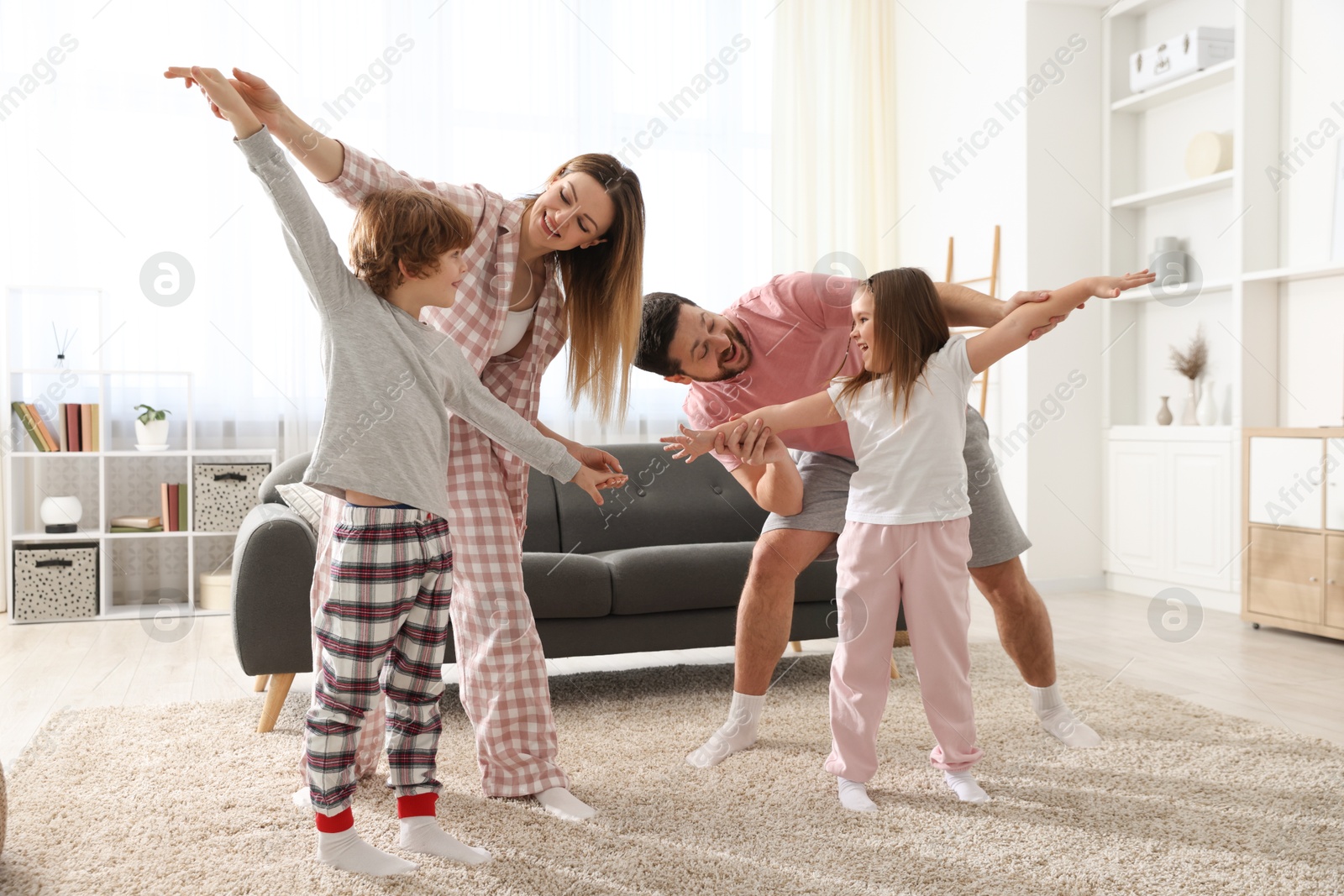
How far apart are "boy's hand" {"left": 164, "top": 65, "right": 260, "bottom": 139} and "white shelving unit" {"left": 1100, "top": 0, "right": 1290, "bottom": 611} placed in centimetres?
360

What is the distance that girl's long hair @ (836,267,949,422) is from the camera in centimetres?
180

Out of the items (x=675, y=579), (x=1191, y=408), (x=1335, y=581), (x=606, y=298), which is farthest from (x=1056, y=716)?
(x=1191, y=408)

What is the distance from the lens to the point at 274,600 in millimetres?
2355

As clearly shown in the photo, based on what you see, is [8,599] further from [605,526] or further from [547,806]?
[547,806]

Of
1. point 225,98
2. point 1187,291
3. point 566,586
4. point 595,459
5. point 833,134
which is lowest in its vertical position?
point 566,586

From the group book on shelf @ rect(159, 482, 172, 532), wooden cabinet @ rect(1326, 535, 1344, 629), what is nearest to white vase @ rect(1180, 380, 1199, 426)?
wooden cabinet @ rect(1326, 535, 1344, 629)

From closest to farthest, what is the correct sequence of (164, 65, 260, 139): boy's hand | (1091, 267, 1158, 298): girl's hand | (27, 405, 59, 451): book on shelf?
(164, 65, 260, 139): boy's hand, (1091, 267, 1158, 298): girl's hand, (27, 405, 59, 451): book on shelf

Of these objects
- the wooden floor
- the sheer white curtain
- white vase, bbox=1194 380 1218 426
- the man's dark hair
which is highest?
the sheer white curtain

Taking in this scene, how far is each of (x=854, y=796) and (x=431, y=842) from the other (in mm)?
741

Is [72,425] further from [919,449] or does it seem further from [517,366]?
[919,449]

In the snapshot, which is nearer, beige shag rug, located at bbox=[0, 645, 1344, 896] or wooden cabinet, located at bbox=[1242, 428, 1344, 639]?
beige shag rug, located at bbox=[0, 645, 1344, 896]

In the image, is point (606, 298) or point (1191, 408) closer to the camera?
point (606, 298)

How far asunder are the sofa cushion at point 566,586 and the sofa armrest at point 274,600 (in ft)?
1.74

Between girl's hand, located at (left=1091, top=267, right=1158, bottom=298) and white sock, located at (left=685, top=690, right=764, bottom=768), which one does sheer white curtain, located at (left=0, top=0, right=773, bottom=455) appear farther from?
girl's hand, located at (left=1091, top=267, right=1158, bottom=298)
